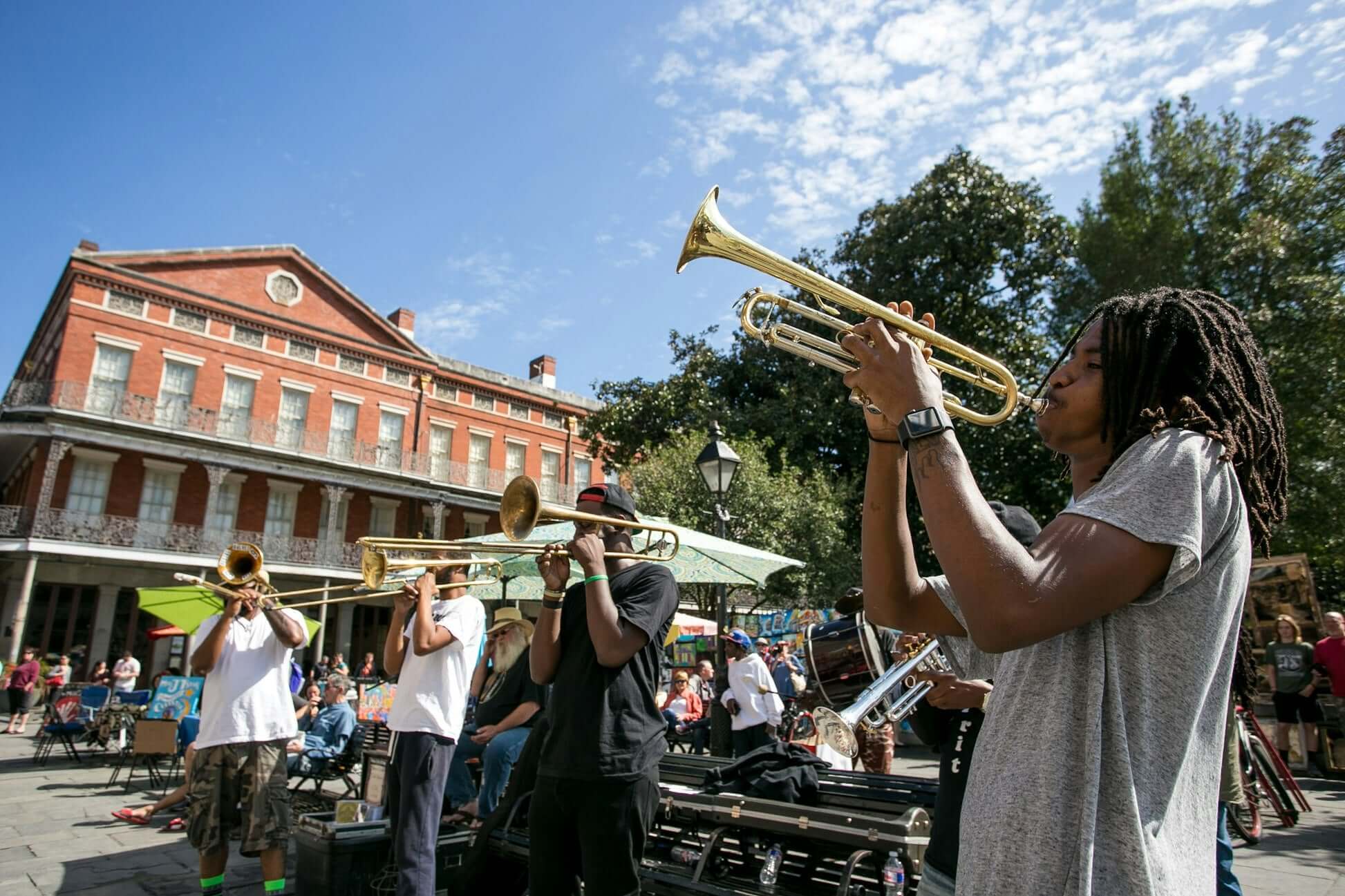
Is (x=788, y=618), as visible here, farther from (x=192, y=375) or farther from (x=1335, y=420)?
(x=192, y=375)

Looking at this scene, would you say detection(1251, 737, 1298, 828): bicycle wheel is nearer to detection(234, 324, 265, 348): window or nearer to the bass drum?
the bass drum

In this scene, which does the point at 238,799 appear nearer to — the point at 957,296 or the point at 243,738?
the point at 243,738

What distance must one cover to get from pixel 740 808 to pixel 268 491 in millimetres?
27913

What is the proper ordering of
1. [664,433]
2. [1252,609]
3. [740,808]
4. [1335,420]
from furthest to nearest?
[664,433], [1335,420], [1252,609], [740,808]

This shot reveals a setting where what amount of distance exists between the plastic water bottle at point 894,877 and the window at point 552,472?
32332 mm

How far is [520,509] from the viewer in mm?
3643

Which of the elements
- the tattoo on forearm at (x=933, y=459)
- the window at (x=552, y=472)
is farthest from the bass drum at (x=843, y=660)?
the window at (x=552, y=472)

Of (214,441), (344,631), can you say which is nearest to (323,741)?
(344,631)

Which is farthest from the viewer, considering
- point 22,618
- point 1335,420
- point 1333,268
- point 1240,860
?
point 22,618

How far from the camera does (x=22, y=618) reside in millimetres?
21453

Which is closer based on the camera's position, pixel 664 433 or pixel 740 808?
pixel 740 808

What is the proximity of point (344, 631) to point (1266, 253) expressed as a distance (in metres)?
28.1

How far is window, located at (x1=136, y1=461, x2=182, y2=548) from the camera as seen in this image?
24.8 metres

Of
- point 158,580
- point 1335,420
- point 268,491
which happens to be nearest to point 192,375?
point 268,491
